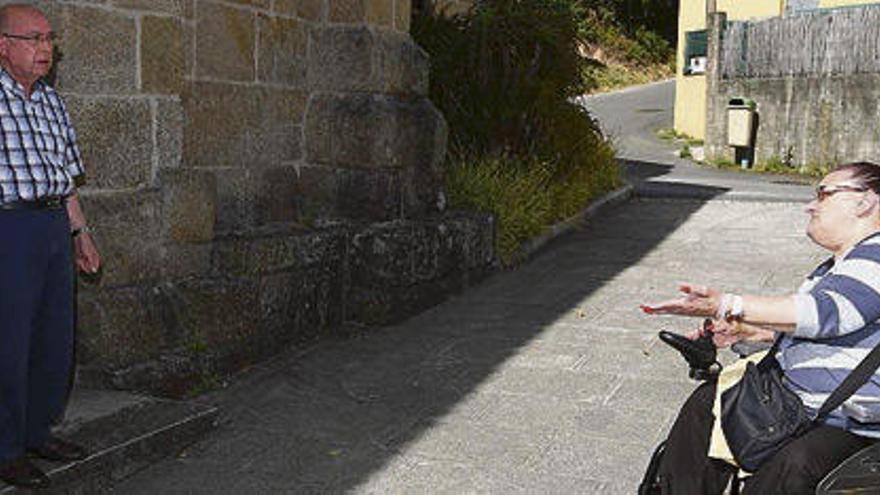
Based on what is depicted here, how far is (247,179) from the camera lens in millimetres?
6102

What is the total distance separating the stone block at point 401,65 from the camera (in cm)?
675

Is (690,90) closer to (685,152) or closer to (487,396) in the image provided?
(685,152)

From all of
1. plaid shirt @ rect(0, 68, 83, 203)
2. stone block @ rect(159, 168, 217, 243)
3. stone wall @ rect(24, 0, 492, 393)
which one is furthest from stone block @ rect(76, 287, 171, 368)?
plaid shirt @ rect(0, 68, 83, 203)

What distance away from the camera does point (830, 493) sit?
262 cm

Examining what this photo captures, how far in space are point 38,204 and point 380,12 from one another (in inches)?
143

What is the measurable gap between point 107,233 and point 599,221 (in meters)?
6.21

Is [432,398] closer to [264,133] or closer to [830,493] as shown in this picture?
[264,133]

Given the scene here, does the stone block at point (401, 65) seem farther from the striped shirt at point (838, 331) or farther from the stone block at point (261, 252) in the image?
the striped shirt at point (838, 331)

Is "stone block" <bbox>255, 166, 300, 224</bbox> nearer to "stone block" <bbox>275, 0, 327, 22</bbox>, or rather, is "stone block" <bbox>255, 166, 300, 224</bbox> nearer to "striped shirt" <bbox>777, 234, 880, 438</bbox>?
"stone block" <bbox>275, 0, 327, 22</bbox>

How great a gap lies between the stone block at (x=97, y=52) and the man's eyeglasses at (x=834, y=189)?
3173 millimetres

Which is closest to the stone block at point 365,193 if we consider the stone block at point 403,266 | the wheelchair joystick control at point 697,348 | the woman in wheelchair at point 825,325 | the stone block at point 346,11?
the stone block at point 403,266

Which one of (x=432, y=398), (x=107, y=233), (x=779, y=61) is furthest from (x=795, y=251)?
(x=779, y=61)

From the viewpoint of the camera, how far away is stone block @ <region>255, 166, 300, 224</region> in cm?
625

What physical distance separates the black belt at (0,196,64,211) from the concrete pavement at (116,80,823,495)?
120cm
